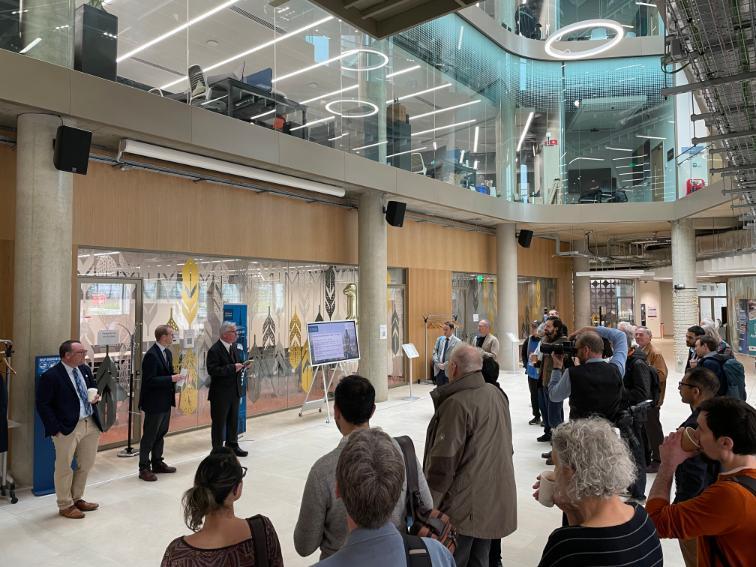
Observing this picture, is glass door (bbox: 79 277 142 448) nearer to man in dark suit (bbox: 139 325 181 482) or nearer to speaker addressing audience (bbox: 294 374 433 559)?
man in dark suit (bbox: 139 325 181 482)

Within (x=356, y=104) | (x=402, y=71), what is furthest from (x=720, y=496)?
(x=402, y=71)

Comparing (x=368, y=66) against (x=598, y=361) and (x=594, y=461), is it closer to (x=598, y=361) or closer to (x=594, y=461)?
(x=598, y=361)

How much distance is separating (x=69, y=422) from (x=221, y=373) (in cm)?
186

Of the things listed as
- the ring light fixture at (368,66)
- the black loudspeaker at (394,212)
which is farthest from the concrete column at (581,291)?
the ring light fixture at (368,66)

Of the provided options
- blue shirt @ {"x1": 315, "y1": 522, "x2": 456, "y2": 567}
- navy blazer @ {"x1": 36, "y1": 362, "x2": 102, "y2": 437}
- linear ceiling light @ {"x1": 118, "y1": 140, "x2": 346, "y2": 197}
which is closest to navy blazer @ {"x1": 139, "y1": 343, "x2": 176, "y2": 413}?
navy blazer @ {"x1": 36, "y1": 362, "x2": 102, "y2": 437}

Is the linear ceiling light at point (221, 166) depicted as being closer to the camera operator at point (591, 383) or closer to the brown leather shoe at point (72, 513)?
the brown leather shoe at point (72, 513)

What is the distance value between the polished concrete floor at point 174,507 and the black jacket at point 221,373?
2.80 ft

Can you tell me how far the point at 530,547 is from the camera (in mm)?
4172

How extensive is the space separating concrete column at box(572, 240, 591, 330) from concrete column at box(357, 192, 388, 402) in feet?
37.3

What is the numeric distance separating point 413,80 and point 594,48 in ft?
21.8

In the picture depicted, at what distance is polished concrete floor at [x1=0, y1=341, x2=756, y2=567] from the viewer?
13.5 feet

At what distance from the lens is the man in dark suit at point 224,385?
644cm

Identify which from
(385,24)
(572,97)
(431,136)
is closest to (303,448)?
(385,24)

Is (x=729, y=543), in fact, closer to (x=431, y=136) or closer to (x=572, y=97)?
(x=431, y=136)
